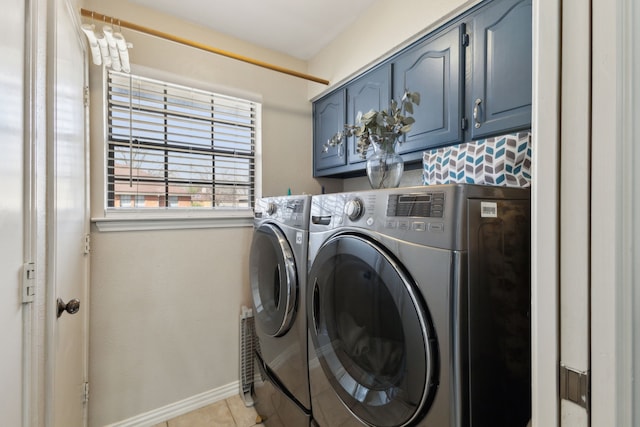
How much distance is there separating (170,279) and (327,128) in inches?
60.5

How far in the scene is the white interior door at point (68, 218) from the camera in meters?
0.96

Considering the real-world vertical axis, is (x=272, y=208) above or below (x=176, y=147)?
below

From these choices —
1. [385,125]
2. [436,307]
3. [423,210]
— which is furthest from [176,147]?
[436,307]

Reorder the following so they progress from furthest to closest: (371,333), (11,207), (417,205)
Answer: (371,333) < (417,205) < (11,207)

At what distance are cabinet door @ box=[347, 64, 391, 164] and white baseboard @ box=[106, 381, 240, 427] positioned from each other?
182 centimetres

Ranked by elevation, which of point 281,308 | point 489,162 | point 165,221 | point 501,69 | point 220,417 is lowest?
point 220,417

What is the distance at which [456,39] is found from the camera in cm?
132

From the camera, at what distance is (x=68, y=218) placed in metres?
1.15

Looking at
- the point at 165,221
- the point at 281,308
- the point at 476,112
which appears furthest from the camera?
the point at 165,221

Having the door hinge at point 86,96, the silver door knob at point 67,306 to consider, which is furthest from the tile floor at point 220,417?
the door hinge at point 86,96

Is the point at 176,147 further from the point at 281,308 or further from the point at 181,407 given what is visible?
the point at 181,407

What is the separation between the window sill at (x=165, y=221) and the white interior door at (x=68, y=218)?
13 cm

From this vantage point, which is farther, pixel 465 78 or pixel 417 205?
pixel 465 78

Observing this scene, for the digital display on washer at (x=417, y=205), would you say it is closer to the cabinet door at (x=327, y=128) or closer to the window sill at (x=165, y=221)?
the cabinet door at (x=327, y=128)
